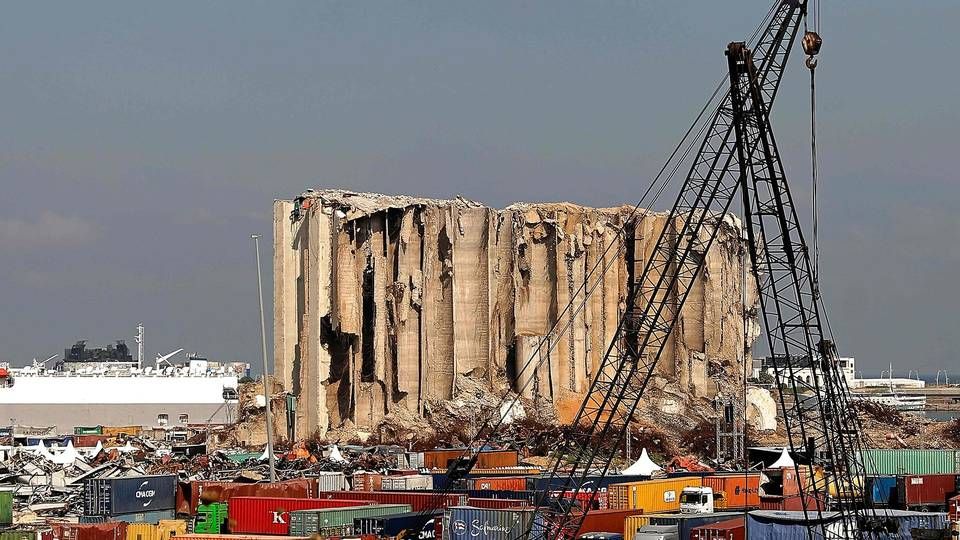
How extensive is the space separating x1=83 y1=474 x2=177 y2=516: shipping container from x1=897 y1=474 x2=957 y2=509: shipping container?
116 ft

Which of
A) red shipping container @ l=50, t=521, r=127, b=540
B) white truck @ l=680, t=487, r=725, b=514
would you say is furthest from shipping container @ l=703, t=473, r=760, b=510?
red shipping container @ l=50, t=521, r=127, b=540

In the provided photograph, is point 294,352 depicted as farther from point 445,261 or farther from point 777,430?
point 777,430

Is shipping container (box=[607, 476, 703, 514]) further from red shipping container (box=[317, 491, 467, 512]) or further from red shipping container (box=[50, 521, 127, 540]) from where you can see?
red shipping container (box=[50, 521, 127, 540])

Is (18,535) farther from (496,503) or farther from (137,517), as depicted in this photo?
(496,503)

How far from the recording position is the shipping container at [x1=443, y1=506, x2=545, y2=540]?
5769 cm

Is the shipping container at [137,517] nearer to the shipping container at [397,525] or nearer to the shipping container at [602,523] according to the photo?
the shipping container at [397,525]

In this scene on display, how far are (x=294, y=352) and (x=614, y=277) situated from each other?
114ft

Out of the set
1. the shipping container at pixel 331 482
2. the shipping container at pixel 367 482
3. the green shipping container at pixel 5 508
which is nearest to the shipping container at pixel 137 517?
the green shipping container at pixel 5 508

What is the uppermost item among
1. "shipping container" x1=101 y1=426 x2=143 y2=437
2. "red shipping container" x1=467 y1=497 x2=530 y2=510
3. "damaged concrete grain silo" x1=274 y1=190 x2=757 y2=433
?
"damaged concrete grain silo" x1=274 y1=190 x2=757 y2=433

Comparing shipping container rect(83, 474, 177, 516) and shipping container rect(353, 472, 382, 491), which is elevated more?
shipping container rect(83, 474, 177, 516)

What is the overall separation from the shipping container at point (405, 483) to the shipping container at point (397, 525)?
22.0 m

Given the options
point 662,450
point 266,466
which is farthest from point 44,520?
point 662,450

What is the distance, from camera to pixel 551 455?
4875 inches

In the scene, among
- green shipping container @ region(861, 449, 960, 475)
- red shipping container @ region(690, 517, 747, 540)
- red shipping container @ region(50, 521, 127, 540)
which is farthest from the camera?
green shipping container @ region(861, 449, 960, 475)
